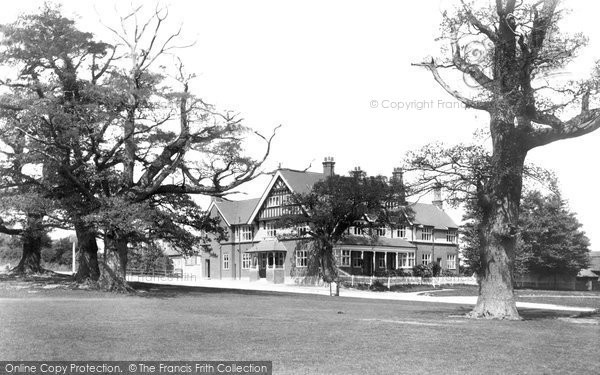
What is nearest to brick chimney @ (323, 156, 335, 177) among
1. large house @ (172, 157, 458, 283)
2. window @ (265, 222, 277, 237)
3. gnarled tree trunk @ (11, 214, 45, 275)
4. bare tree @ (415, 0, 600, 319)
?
large house @ (172, 157, 458, 283)

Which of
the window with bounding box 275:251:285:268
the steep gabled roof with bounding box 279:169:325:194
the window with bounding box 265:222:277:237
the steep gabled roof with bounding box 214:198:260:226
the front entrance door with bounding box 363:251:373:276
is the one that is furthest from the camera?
the steep gabled roof with bounding box 214:198:260:226

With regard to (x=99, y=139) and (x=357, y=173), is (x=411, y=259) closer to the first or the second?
(x=357, y=173)

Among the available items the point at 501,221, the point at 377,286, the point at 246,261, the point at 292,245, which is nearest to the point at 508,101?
the point at 501,221

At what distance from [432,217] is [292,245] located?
21757 mm

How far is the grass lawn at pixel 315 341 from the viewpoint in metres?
11.6

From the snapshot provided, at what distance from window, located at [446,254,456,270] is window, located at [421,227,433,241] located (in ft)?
13.8

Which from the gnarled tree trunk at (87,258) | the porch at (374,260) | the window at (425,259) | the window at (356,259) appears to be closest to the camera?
the gnarled tree trunk at (87,258)

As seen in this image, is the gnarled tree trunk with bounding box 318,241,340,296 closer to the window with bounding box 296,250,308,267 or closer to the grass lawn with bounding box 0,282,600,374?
the window with bounding box 296,250,308,267

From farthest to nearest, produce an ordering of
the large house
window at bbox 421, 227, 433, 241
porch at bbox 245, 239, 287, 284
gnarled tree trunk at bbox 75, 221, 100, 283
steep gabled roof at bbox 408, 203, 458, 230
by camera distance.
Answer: steep gabled roof at bbox 408, 203, 458, 230 < window at bbox 421, 227, 433, 241 < porch at bbox 245, 239, 287, 284 < the large house < gnarled tree trunk at bbox 75, 221, 100, 283

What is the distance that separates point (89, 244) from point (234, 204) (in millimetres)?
37080

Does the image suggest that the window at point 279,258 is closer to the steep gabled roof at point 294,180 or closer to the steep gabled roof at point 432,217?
the steep gabled roof at point 294,180

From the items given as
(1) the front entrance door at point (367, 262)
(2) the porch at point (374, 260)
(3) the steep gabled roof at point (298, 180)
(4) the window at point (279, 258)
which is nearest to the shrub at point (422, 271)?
(2) the porch at point (374, 260)

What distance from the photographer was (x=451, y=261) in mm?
75938

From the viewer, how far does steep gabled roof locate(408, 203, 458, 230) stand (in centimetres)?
7354
